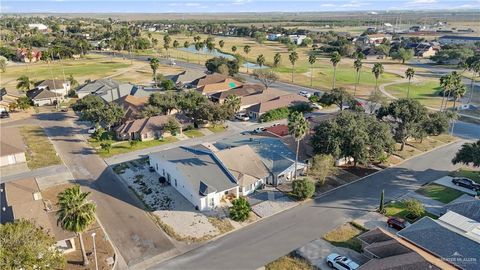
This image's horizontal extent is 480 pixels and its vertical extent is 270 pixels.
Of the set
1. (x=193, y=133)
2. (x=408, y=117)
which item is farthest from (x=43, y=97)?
(x=408, y=117)

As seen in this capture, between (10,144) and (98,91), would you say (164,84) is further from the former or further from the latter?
(10,144)

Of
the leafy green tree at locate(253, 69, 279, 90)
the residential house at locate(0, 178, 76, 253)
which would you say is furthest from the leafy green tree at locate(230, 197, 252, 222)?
the leafy green tree at locate(253, 69, 279, 90)

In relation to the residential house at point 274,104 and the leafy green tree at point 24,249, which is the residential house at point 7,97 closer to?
the residential house at point 274,104

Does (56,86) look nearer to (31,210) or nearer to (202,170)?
(31,210)

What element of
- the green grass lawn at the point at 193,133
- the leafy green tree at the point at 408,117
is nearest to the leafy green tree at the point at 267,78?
the green grass lawn at the point at 193,133

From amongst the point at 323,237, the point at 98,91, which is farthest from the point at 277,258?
the point at 98,91

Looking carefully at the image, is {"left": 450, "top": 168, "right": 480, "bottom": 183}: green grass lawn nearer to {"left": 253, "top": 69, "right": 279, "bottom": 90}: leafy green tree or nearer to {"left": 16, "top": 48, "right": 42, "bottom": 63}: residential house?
{"left": 253, "top": 69, "right": 279, "bottom": 90}: leafy green tree
